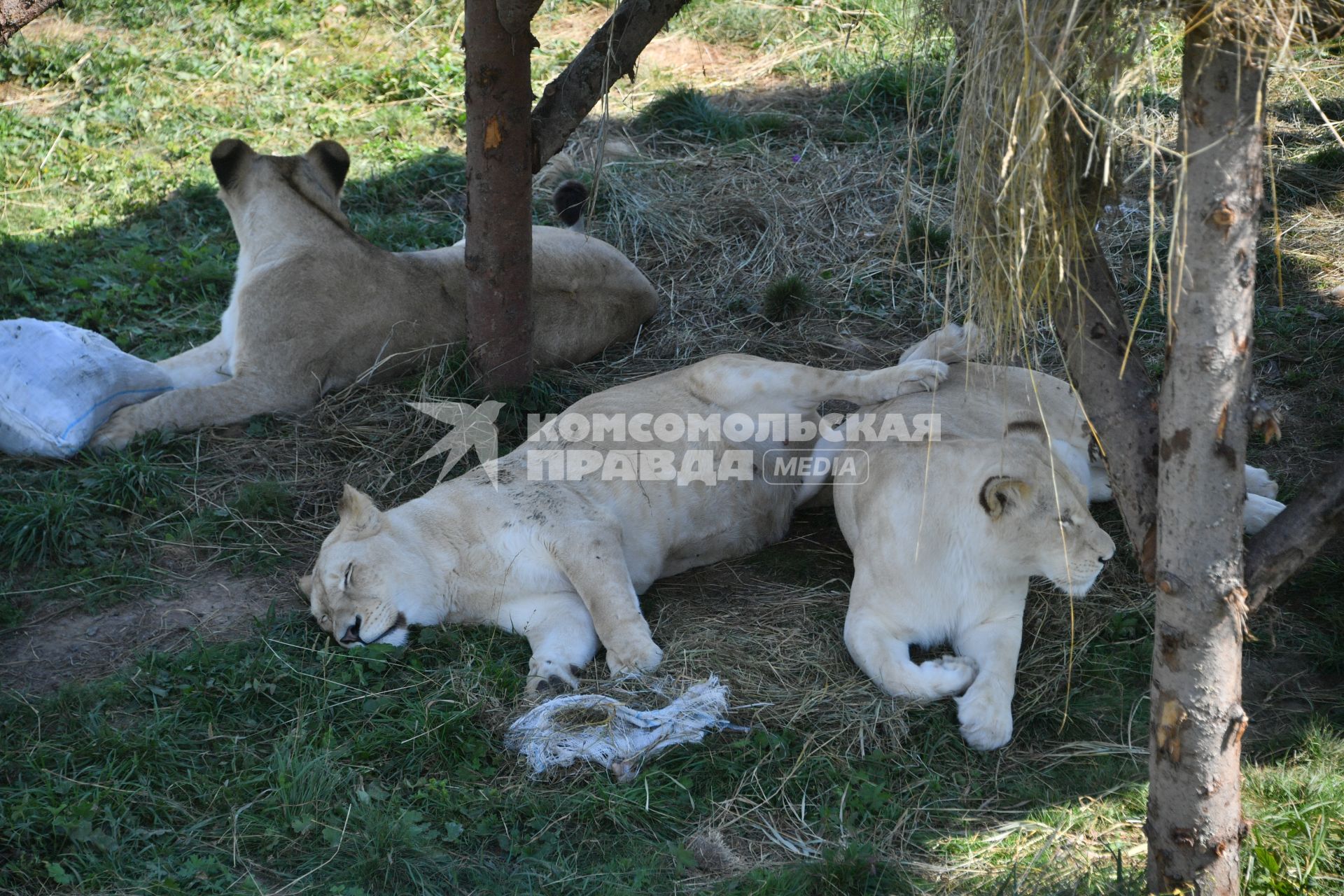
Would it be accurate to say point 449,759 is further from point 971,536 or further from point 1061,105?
point 1061,105

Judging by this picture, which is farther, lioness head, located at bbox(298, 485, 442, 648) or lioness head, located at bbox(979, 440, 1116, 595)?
lioness head, located at bbox(298, 485, 442, 648)

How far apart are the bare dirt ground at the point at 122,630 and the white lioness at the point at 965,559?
7.52ft

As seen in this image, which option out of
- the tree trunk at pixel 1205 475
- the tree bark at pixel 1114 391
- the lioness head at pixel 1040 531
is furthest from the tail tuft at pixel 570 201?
the tree trunk at pixel 1205 475

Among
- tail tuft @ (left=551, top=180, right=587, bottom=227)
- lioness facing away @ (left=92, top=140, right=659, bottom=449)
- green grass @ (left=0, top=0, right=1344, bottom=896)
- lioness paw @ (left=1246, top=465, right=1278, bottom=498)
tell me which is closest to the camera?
green grass @ (left=0, top=0, right=1344, bottom=896)

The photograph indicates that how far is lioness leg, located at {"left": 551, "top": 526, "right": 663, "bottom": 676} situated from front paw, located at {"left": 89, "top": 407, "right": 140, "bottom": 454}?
7.71 feet

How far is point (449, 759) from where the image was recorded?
3758 mm

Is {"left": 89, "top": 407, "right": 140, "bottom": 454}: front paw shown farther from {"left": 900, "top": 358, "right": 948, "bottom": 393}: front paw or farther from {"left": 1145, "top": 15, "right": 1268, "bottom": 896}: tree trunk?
{"left": 1145, "top": 15, "right": 1268, "bottom": 896}: tree trunk

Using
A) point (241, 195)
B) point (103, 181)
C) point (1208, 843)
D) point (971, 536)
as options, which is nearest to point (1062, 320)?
point (971, 536)

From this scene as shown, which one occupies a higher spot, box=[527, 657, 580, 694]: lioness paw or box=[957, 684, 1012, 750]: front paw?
box=[957, 684, 1012, 750]: front paw

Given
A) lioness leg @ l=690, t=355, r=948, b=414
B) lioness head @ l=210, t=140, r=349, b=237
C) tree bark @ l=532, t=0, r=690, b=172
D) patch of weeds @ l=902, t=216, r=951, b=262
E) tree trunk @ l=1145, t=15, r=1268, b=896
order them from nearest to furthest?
tree trunk @ l=1145, t=15, r=1268, b=896, lioness leg @ l=690, t=355, r=948, b=414, tree bark @ l=532, t=0, r=690, b=172, lioness head @ l=210, t=140, r=349, b=237, patch of weeds @ l=902, t=216, r=951, b=262

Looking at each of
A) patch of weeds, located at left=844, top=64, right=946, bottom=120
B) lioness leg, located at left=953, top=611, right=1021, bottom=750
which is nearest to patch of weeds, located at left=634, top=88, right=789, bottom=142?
patch of weeds, located at left=844, top=64, right=946, bottom=120

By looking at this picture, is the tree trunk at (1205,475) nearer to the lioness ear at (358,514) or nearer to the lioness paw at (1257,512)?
the lioness paw at (1257,512)

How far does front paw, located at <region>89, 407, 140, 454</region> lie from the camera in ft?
18.0

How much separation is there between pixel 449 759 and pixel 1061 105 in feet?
8.42
